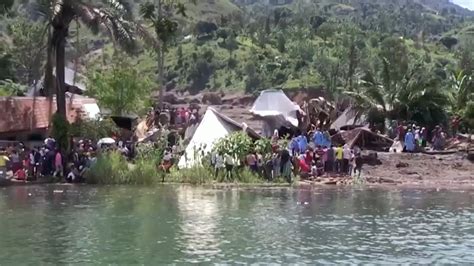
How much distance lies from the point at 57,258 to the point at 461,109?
122ft

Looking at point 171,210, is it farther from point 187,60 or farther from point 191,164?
point 187,60

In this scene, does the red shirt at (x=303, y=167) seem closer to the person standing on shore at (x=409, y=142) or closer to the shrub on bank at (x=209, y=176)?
the shrub on bank at (x=209, y=176)

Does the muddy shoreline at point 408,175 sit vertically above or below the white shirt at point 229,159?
below

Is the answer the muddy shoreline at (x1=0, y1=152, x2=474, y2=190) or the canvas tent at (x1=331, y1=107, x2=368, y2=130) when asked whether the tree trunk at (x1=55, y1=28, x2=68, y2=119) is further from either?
the canvas tent at (x1=331, y1=107, x2=368, y2=130)

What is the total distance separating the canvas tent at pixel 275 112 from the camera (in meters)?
48.5

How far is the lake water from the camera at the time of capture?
66.4 ft

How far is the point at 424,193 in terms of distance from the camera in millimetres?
34594

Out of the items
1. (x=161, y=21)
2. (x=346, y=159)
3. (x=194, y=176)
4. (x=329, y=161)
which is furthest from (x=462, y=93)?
(x=194, y=176)

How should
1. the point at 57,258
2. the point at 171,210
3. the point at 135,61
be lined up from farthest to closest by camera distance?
the point at 135,61 → the point at 171,210 → the point at 57,258

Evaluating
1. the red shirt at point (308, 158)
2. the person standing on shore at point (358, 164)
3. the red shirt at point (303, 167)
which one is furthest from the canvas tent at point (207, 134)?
the person standing on shore at point (358, 164)

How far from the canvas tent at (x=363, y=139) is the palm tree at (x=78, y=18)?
12.4 m

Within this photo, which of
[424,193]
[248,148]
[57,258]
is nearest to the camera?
[57,258]

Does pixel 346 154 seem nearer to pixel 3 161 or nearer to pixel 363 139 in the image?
pixel 363 139

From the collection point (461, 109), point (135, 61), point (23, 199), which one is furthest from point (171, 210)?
point (135, 61)
